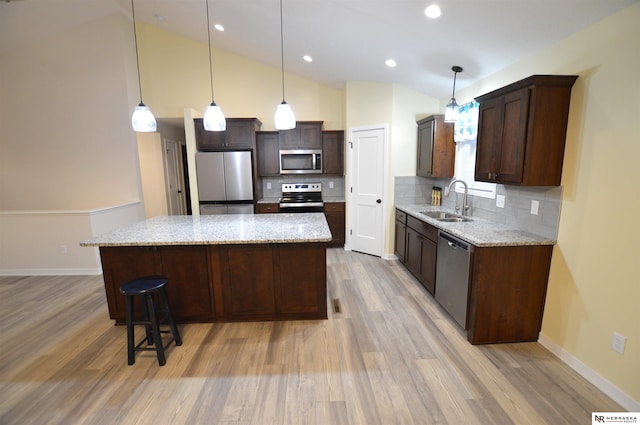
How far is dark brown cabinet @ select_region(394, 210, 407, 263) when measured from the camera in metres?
3.95

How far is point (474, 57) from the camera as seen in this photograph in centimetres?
279

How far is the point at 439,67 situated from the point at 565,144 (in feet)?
5.33

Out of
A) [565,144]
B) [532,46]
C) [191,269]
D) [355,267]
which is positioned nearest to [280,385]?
[191,269]

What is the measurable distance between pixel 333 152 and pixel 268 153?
116 cm

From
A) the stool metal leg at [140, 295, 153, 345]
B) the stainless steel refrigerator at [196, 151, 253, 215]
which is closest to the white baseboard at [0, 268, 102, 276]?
the stainless steel refrigerator at [196, 151, 253, 215]

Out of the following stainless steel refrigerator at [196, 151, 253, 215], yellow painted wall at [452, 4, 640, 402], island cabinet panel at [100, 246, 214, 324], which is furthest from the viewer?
stainless steel refrigerator at [196, 151, 253, 215]

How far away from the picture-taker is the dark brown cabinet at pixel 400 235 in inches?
156

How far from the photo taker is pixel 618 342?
1808mm

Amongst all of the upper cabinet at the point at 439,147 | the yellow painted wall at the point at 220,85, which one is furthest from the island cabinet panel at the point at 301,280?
the yellow painted wall at the point at 220,85

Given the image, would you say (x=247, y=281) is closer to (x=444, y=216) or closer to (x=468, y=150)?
(x=444, y=216)

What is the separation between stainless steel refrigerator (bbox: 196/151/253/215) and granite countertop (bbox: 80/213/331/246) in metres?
1.39

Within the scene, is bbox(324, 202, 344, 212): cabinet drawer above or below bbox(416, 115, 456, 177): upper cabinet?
below

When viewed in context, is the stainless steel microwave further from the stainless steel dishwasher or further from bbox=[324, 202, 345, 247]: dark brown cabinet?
the stainless steel dishwasher

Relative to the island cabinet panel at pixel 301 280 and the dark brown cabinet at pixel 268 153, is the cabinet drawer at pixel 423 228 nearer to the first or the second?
the island cabinet panel at pixel 301 280
